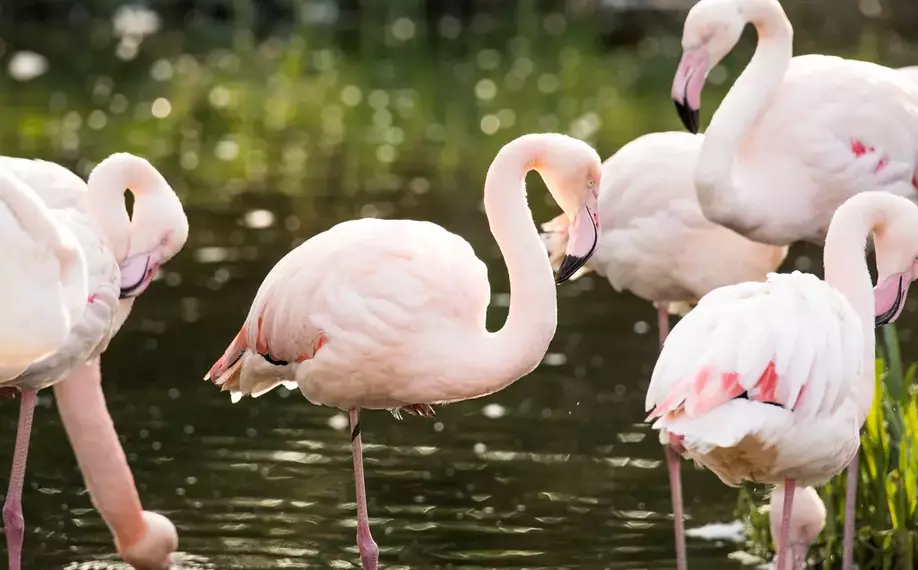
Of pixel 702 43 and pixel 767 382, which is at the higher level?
pixel 702 43

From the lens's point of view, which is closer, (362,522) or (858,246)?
(858,246)

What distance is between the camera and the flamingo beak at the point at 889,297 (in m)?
5.45

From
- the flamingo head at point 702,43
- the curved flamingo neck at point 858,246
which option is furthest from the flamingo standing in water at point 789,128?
the curved flamingo neck at point 858,246

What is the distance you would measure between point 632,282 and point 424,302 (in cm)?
190

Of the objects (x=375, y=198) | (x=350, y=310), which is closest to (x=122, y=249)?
(x=350, y=310)

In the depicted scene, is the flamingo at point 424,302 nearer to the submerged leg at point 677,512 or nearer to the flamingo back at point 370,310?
the flamingo back at point 370,310

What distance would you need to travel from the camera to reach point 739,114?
6.45 meters

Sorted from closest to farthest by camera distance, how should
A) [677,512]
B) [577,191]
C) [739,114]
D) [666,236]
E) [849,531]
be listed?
[577,191] < [849,531] < [677,512] < [739,114] < [666,236]

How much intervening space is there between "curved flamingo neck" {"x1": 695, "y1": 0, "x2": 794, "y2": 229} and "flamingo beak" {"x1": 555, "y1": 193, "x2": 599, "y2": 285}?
4.15 ft

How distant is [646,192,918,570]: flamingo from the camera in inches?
185

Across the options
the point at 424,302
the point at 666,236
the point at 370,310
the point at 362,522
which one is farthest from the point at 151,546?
the point at 666,236

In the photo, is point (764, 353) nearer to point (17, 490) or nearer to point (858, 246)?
point (858, 246)

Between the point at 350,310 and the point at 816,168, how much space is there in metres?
2.13

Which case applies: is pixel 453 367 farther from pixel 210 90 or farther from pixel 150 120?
pixel 210 90
